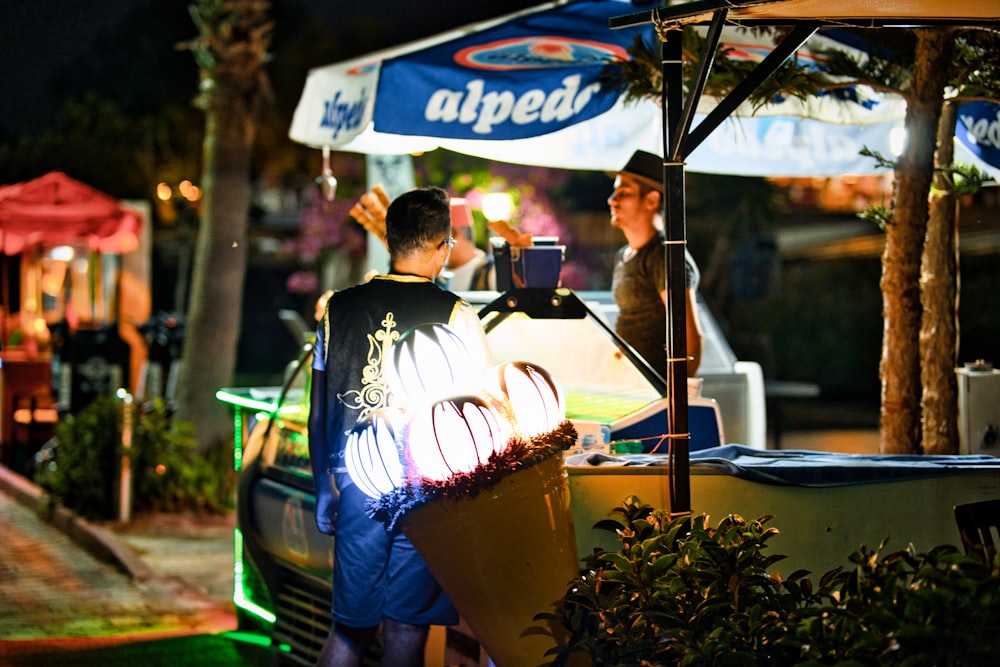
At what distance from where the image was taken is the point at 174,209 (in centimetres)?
2819

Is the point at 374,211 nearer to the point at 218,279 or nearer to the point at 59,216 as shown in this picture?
the point at 218,279

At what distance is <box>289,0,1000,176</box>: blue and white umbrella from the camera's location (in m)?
6.02

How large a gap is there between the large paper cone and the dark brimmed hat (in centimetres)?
310

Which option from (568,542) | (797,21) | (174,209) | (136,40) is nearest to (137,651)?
(568,542)

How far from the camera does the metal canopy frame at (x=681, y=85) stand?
3734 millimetres

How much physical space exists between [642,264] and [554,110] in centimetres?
91

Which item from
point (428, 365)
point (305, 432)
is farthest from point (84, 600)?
point (428, 365)

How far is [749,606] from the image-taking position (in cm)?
332

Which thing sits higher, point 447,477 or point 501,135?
point 501,135

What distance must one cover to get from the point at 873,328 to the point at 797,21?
57.2 feet

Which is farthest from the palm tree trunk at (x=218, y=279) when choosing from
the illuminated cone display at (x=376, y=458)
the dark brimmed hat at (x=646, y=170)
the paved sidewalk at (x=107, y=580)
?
the illuminated cone display at (x=376, y=458)

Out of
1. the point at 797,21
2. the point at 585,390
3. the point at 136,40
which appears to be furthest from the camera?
the point at 136,40

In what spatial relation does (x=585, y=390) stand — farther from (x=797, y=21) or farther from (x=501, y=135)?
(x=797, y=21)

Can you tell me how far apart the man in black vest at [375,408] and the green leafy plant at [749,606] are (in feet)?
2.33
